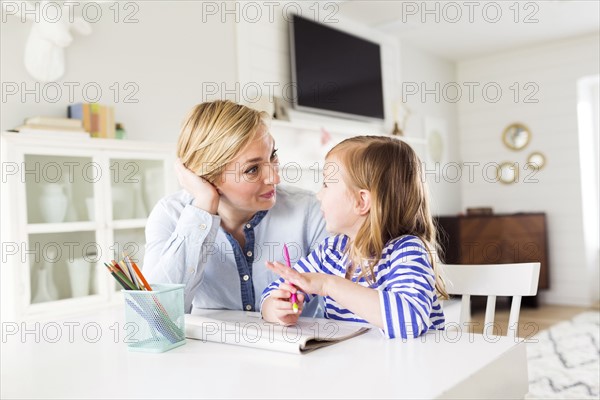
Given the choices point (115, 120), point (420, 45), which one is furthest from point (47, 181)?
point (420, 45)

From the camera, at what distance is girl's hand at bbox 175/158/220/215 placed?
1.39 meters

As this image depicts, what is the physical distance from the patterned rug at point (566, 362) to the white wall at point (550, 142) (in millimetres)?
970

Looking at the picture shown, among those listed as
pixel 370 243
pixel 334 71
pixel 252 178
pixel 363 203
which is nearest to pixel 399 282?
pixel 370 243

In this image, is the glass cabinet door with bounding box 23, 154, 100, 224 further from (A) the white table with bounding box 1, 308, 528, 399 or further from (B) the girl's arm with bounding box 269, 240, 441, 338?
(B) the girl's arm with bounding box 269, 240, 441, 338

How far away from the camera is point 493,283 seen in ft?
4.23

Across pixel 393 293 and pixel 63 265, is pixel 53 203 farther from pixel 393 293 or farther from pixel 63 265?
pixel 393 293

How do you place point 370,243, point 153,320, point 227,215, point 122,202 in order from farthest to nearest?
point 122,202 < point 227,215 < point 370,243 < point 153,320

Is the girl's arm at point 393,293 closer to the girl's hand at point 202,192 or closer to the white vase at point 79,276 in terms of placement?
the girl's hand at point 202,192

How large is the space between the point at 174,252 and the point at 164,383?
1.85ft

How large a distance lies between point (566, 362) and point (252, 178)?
2.64 meters

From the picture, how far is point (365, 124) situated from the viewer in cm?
470

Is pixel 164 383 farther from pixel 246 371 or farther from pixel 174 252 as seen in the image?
pixel 174 252

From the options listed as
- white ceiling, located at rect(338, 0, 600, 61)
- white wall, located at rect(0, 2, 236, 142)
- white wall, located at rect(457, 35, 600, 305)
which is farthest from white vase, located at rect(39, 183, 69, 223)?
white wall, located at rect(457, 35, 600, 305)

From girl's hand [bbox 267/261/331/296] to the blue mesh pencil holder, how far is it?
0.60 ft
